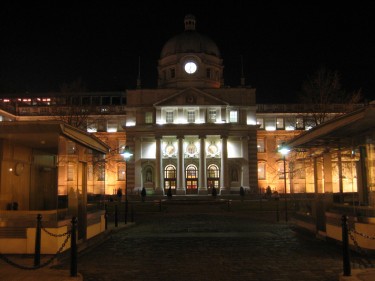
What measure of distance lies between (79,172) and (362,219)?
1014 cm

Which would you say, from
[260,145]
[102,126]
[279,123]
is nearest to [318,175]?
[260,145]

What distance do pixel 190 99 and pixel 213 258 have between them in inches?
2148

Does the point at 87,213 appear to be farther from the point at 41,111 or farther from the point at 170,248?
the point at 41,111

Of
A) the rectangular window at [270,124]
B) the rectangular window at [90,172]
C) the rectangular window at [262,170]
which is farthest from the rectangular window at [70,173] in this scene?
the rectangular window at [270,124]

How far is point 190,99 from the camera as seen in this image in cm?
6812

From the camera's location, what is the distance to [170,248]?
55.5 ft

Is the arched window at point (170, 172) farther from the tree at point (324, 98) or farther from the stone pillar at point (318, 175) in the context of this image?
the stone pillar at point (318, 175)

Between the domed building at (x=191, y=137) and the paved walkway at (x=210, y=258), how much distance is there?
45.5 m

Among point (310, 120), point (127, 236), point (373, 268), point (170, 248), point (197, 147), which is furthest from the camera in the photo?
point (197, 147)

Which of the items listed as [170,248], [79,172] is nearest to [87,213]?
[79,172]

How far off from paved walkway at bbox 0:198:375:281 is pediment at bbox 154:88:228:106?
155ft

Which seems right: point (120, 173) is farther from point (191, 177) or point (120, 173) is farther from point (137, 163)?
point (191, 177)

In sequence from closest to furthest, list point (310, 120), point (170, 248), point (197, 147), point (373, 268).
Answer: point (373, 268), point (170, 248), point (310, 120), point (197, 147)

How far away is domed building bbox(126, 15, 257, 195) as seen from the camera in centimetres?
6706
